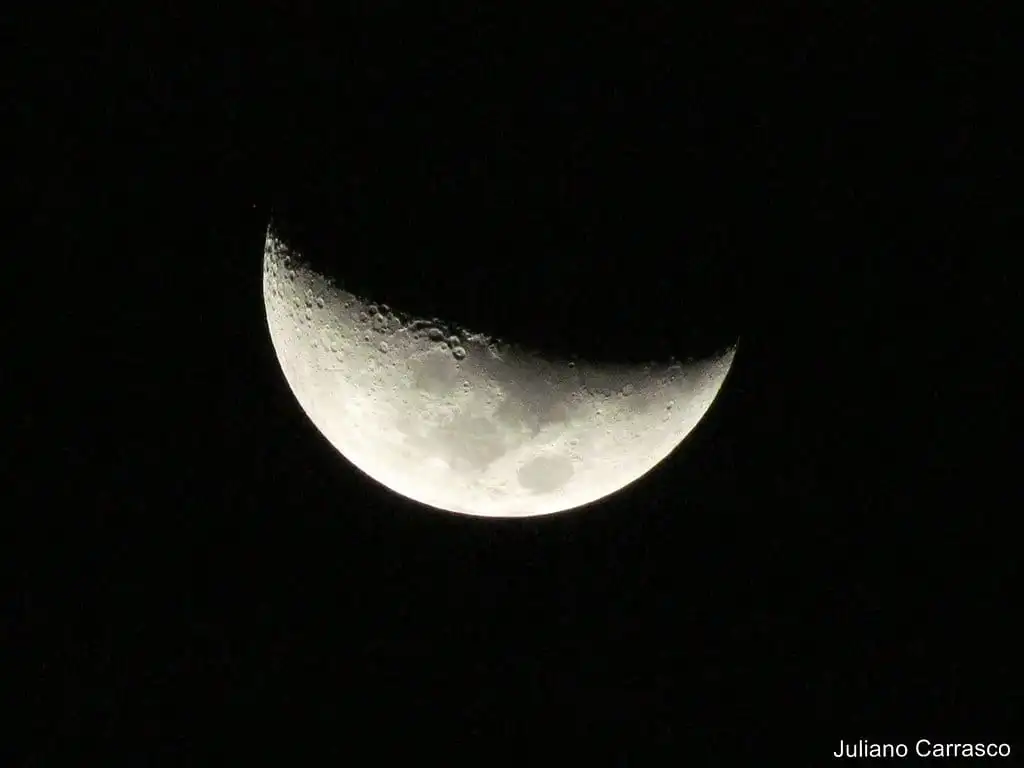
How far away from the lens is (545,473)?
323cm

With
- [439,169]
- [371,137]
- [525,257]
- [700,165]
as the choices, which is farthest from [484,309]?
[700,165]

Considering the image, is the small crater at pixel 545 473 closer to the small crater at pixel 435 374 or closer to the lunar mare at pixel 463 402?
the lunar mare at pixel 463 402

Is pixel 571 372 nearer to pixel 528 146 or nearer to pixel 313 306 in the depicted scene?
pixel 528 146

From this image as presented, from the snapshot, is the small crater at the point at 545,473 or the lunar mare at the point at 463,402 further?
the small crater at the point at 545,473

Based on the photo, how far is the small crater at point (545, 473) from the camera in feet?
10.5

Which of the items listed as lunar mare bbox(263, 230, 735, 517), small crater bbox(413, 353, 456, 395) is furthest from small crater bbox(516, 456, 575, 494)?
small crater bbox(413, 353, 456, 395)

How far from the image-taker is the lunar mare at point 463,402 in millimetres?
2957

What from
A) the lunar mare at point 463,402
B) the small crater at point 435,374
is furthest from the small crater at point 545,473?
the small crater at point 435,374

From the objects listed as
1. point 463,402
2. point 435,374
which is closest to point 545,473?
point 463,402

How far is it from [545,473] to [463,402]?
444 millimetres

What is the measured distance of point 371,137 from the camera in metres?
2.75

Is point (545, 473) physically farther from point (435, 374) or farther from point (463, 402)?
point (435, 374)

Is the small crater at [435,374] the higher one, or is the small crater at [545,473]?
the small crater at [435,374]

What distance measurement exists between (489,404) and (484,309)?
383 millimetres
